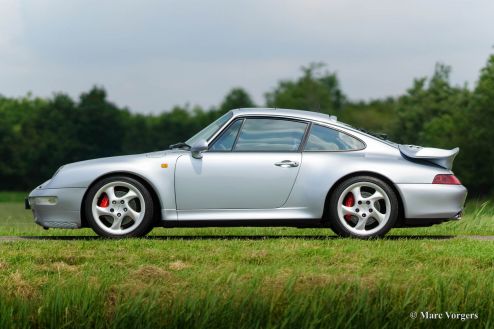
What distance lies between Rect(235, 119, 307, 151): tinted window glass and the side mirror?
36 centimetres

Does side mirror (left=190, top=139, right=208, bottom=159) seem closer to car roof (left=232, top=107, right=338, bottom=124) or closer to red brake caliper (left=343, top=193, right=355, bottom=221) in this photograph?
car roof (left=232, top=107, right=338, bottom=124)

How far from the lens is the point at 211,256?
28.8ft

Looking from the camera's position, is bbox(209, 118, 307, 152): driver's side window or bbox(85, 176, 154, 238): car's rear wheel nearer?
bbox(85, 176, 154, 238): car's rear wheel

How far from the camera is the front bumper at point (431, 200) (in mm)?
10258

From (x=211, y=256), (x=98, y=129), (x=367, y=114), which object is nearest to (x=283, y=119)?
(x=211, y=256)

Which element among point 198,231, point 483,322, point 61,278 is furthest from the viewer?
point 198,231

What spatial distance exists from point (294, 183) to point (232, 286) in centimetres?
320

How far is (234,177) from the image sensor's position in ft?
33.6

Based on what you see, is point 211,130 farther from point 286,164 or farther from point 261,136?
point 286,164

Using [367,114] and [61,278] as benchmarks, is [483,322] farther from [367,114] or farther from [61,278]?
[367,114]

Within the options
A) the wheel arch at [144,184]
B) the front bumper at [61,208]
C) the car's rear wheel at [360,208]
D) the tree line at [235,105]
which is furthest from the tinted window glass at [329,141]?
the tree line at [235,105]

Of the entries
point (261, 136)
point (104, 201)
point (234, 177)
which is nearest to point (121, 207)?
point (104, 201)

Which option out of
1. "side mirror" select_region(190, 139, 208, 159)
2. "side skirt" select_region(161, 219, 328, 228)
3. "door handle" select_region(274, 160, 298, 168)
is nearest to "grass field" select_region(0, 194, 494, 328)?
"side skirt" select_region(161, 219, 328, 228)

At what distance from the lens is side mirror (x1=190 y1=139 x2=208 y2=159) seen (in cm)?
1020
